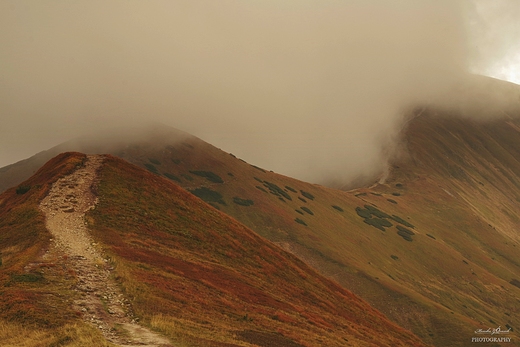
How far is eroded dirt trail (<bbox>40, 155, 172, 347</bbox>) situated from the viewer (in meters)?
18.7

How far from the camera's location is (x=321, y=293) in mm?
43219

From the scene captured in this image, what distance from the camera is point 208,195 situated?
8619 centimetres

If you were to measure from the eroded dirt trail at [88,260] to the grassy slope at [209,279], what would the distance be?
919 mm

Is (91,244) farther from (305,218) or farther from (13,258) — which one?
(305,218)

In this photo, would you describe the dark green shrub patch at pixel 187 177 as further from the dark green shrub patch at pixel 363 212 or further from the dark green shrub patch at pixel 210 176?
the dark green shrub patch at pixel 363 212

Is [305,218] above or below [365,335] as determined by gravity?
above

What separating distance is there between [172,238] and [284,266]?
13.0 m

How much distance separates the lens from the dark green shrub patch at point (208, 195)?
276 ft

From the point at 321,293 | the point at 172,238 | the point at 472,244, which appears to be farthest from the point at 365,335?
the point at 472,244

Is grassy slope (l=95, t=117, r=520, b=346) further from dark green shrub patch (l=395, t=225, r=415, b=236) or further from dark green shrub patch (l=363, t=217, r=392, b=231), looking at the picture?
dark green shrub patch (l=395, t=225, r=415, b=236)

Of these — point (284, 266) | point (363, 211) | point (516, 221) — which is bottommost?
point (284, 266)

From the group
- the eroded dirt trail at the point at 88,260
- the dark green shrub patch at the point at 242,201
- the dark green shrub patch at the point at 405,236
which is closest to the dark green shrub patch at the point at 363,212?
the dark green shrub patch at the point at 405,236

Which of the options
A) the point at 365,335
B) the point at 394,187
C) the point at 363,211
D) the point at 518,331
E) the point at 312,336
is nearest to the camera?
the point at 312,336

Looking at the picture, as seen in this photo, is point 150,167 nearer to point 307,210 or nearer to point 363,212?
point 307,210
